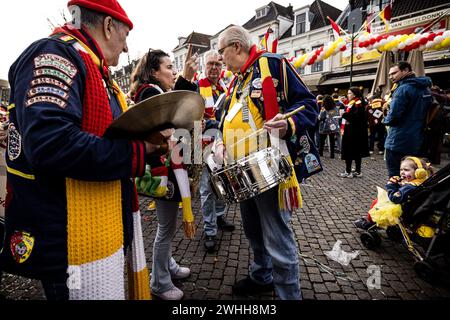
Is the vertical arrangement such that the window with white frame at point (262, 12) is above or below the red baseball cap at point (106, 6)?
above

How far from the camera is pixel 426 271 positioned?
2.61 meters

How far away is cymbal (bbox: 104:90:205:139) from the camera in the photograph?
40.3 inches

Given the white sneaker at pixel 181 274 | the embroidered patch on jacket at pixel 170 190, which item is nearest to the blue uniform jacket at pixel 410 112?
the white sneaker at pixel 181 274

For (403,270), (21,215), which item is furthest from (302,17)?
(21,215)

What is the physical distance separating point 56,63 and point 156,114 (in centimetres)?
45

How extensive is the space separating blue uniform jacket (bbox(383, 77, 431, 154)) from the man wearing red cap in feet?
14.5

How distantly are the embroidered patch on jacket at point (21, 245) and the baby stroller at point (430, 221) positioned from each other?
306cm

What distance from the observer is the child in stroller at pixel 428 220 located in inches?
100

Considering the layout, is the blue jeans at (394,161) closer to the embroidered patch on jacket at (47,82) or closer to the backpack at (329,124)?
the backpack at (329,124)

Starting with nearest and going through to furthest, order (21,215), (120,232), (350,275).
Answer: (21,215) → (120,232) → (350,275)

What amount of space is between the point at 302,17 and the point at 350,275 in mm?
28052

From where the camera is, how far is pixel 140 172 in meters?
1.19
